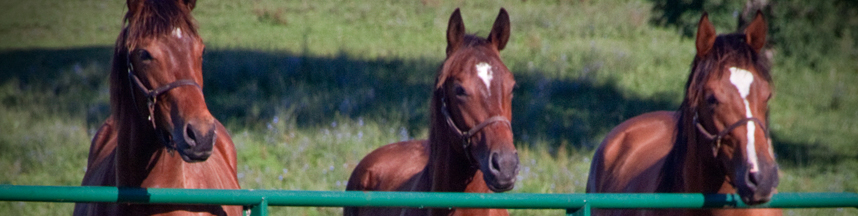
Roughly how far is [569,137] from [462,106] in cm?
720

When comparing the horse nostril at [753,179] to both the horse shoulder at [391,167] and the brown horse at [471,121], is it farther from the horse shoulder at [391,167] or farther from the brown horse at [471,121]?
the horse shoulder at [391,167]

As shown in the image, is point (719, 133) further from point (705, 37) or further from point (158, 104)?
point (158, 104)

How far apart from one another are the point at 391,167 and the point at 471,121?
1.67m

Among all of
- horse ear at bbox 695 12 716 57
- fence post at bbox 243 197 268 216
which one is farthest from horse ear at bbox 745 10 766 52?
fence post at bbox 243 197 268 216

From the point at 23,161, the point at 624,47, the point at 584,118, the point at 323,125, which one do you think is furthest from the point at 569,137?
the point at 23,161

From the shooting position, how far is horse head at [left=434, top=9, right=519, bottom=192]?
106 inches

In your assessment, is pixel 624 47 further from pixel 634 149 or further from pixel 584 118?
pixel 634 149

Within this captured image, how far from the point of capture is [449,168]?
306cm

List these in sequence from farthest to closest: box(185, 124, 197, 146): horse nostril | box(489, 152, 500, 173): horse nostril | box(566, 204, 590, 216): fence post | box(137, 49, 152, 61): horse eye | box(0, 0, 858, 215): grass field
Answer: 1. box(0, 0, 858, 215): grass field
2. box(489, 152, 500, 173): horse nostril
3. box(137, 49, 152, 61): horse eye
4. box(185, 124, 197, 146): horse nostril
5. box(566, 204, 590, 216): fence post

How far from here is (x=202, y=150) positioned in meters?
2.42

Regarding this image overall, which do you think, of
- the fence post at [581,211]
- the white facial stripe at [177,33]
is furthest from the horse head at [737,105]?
the white facial stripe at [177,33]

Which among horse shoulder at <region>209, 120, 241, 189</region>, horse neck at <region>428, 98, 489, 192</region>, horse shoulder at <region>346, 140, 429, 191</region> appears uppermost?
horse neck at <region>428, 98, 489, 192</region>

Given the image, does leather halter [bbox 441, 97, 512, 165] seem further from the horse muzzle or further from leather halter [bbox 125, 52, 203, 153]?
leather halter [bbox 125, 52, 203, 153]

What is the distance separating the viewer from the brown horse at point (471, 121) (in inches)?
107
